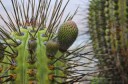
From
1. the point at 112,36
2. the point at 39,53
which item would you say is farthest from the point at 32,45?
the point at 112,36

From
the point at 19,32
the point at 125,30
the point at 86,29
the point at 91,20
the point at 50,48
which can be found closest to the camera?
the point at 50,48

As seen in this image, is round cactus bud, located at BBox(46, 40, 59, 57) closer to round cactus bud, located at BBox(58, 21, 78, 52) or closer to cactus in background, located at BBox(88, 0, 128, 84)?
round cactus bud, located at BBox(58, 21, 78, 52)

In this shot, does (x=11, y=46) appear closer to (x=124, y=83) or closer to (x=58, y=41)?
(x=58, y=41)

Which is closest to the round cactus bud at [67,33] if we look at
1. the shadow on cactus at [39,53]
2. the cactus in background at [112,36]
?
the shadow on cactus at [39,53]

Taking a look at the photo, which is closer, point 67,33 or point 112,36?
point 67,33

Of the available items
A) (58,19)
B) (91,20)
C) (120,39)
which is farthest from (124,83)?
(58,19)

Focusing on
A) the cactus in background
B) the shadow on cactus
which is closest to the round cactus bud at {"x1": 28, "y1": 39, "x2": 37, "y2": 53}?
the shadow on cactus

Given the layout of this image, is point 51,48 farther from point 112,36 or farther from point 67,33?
point 112,36

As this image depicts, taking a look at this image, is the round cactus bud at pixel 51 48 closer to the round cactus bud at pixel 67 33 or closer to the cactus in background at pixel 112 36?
the round cactus bud at pixel 67 33
